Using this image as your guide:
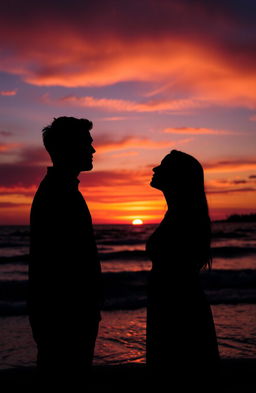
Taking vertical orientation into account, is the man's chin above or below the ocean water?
above

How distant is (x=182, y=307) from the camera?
11.1 feet

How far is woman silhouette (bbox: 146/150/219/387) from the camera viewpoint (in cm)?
335

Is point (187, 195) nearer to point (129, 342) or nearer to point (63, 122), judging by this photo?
point (63, 122)

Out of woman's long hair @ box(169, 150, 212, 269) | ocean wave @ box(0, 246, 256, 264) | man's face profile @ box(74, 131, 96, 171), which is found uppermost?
man's face profile @ box(74, 131, 96, 171)

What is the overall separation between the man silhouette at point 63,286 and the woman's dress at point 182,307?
598mm

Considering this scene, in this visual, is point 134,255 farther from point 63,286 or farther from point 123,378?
point 63,286

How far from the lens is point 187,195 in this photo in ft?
11.1

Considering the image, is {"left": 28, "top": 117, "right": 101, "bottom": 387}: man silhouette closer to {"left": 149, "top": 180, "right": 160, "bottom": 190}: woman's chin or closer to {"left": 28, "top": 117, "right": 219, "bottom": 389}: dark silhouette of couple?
{"left": 28, "top": 117, "right": 219, "bottom": 389}: dark silhouette of couple

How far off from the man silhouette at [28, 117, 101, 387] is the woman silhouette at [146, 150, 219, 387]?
60cm

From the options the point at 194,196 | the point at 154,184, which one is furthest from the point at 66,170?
the point at 194,196

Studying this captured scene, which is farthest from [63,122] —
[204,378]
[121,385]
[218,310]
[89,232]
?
[218,310]

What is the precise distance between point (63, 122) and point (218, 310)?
8.56 metres

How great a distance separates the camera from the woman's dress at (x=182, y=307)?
3.36 metres

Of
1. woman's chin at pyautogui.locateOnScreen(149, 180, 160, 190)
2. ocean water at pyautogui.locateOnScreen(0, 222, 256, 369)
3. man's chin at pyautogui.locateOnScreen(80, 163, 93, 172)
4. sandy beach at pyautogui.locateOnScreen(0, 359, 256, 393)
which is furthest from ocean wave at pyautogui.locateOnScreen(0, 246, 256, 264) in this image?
man's chin at pyautogui.locateOnScreen(80, 163, 93, 172)
